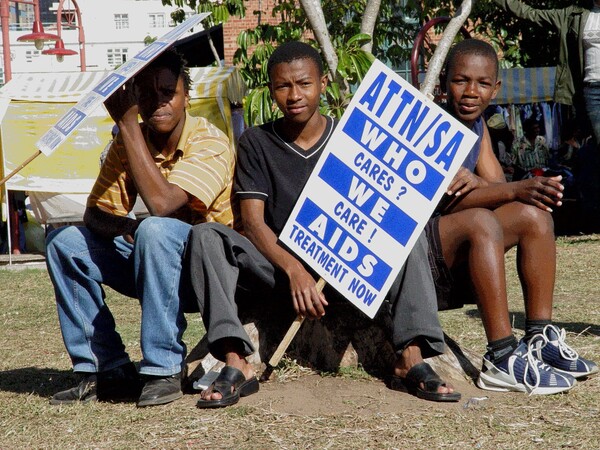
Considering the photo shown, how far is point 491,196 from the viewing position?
13.2ft

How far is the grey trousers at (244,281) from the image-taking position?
3752 millimetres

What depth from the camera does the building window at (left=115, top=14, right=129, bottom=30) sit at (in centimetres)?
8790

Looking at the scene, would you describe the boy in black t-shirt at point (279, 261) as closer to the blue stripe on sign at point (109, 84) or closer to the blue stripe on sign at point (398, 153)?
the blue stripe on sign at point (398, 153)

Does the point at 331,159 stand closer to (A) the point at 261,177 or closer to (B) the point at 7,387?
(A) the point at 261,177

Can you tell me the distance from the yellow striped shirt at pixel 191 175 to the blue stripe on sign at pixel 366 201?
450mm

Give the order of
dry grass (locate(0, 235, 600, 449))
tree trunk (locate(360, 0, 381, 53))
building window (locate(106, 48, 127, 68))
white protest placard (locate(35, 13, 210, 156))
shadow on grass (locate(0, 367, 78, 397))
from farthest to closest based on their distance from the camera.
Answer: building window (locate(106, 48, 127, 68)) → tree trunk (locate(360, 0, 381, 53)) → shadow on grass (locate(0, 367, 78, 397)) → white protest placard (locate(35, 13, 210, 156)) → dry grass (locate(0, 235, 600, 449))

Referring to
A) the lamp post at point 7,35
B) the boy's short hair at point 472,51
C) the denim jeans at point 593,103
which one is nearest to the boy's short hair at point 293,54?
the boy's short hair at point 472,51

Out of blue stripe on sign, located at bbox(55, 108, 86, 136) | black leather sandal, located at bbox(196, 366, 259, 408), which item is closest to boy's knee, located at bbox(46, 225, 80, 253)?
blue stripe on sign, located at bbox(55, 108, 86, 136)

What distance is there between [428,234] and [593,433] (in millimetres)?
1084

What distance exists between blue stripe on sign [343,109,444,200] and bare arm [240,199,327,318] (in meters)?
0.48

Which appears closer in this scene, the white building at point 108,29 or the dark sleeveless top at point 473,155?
the dark sleeveless top at point 473,155

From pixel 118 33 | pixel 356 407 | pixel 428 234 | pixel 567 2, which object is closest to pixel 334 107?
pixel 428 234

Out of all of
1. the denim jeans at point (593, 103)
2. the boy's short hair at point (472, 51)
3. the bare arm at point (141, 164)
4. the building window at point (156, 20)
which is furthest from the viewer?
the building window at point (156, 20)

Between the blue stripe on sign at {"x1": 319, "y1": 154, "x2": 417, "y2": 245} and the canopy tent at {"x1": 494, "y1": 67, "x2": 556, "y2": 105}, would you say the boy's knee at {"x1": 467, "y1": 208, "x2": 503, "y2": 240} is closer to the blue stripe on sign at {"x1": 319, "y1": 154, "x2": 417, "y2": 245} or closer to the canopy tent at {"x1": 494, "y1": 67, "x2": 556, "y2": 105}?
the blue stripe on sign at {"x1": 319, "y1": 154, "x2": 417, "y2": 245}
